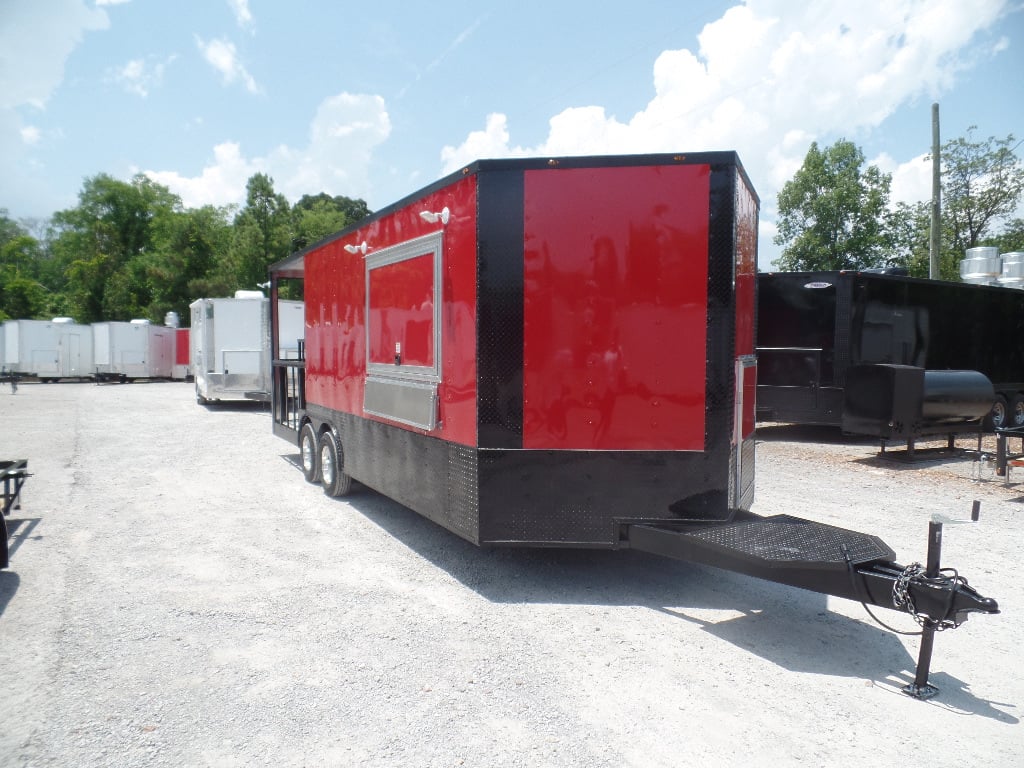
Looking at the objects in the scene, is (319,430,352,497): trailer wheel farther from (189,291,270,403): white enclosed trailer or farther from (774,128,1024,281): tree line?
(774,128,1024,281): tree line

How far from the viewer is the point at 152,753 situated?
3035mm

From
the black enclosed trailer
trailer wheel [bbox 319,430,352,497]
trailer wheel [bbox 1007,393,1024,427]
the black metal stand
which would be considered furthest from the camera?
trailer wheel [bbox 1007,393,1024,427]

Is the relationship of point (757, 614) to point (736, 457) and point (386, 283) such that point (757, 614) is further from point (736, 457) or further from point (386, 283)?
point (386, 283)

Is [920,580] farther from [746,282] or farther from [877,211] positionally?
[877,211]

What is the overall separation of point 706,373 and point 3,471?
611 centimetres

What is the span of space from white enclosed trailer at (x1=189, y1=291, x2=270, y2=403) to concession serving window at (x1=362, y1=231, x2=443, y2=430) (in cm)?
1212

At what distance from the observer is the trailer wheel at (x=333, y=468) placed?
308 inches

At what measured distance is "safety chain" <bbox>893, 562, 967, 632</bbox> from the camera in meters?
3.43

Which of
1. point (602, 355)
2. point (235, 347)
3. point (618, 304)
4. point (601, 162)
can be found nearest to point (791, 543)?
point (602, 355)

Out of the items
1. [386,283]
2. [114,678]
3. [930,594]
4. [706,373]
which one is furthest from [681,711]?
[386,283]

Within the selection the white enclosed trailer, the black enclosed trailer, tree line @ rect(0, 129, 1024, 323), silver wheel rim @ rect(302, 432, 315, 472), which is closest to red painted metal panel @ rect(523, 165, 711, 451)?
silver wheel rim @ rect(302, 432, 315, 472)

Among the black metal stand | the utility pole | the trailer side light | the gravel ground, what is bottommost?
the gravel ground

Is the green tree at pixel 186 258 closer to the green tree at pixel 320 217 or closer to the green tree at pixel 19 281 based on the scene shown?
the green tree at pixel 320 217

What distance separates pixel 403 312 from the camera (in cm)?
593
